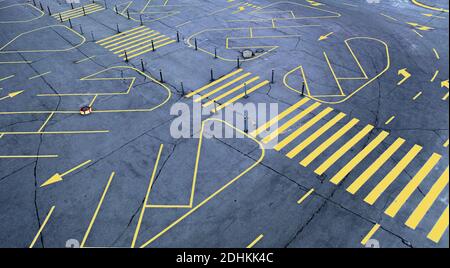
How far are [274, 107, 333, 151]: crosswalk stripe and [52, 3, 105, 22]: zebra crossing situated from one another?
32763 mm

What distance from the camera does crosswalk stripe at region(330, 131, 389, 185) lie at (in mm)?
17758

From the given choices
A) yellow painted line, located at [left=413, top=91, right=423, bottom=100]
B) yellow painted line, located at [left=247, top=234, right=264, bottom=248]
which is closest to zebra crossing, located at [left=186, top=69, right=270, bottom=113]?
yellow painted line, located at [left=247, top=234, right=264, bottom=248]

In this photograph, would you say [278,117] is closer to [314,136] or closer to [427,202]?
[314,136]

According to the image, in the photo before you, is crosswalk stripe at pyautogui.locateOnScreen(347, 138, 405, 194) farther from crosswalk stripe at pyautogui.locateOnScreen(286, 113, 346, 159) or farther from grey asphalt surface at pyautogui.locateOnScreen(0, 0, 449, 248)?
crosswalk stripe at pyautogui.locateOnScreen(286, 113, 346, 159)

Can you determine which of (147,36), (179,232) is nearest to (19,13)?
(147,36)

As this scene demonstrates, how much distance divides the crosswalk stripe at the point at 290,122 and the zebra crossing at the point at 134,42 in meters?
16.4

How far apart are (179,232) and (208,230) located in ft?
4.44

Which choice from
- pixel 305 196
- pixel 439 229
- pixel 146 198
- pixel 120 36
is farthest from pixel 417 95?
pixel 120 36

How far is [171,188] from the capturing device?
17.7m

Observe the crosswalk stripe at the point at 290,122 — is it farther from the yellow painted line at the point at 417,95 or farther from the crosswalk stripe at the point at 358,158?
the yellow painted line at the point at 417,95

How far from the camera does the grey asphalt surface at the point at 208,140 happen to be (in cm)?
1562

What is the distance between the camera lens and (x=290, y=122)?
21797 millimetres

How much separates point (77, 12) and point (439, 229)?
43689 mm
